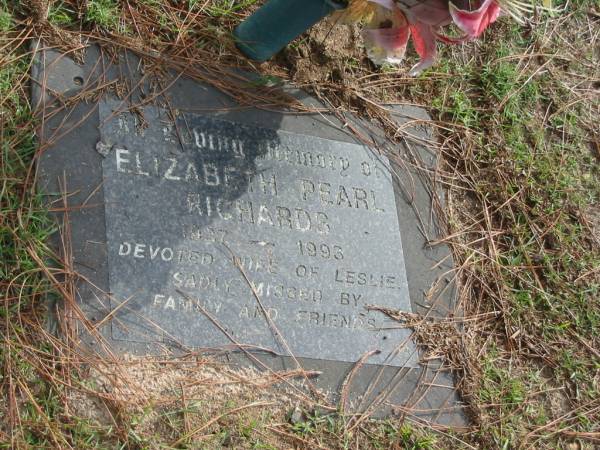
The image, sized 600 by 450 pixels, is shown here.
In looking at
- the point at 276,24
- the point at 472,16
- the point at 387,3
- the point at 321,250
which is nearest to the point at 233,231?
the point at 321,250

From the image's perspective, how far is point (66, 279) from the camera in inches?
79.0

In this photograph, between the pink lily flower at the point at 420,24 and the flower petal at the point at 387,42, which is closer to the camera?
the pink lily flower at the point at 420,24

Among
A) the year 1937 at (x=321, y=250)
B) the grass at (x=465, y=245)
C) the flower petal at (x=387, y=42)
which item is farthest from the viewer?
the year 1937 at (x=321, y=250)

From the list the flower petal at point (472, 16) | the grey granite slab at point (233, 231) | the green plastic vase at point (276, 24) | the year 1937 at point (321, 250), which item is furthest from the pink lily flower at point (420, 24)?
the year 1937 at point (321, 250)

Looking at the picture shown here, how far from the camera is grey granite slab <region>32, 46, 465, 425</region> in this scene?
209 centimetres

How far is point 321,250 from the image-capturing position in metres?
2.39

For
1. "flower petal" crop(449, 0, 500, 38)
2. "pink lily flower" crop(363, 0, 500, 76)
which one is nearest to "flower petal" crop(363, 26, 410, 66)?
"pink lily flower" crop(363, 0, 500, 76)

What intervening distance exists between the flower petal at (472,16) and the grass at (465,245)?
2.49ft

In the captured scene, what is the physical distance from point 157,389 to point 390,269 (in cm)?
90

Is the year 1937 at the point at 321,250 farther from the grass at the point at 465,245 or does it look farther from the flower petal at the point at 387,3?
the flower petal at the point at 387,3

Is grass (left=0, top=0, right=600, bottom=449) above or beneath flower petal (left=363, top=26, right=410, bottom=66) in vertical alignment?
beneath

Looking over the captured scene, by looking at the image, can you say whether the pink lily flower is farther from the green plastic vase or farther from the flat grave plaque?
the flat grave plaque

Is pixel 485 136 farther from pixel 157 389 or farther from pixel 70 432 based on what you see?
pixel 70 432

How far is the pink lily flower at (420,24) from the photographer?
6.46 feet
